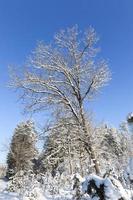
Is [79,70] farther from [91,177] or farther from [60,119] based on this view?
[91,177]

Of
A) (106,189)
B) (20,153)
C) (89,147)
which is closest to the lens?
(106,189)

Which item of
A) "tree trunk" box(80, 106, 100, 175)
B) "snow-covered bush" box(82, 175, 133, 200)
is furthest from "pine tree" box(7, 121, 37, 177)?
"snow-covered bush" box(82, 175, 133, 200)

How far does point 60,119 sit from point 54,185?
159 inches

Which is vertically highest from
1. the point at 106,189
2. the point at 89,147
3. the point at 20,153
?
the point at 20,153

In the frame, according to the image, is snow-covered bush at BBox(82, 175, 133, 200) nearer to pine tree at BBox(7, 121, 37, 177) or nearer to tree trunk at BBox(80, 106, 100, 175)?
tree trunk at BBox(80, 106, 100, 175)

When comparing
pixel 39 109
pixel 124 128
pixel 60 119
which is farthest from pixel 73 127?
pixel 124 128

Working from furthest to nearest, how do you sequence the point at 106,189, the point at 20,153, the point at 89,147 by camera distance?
1. the point at 20,153
2. the point at 89,147
3. the point at 106,189

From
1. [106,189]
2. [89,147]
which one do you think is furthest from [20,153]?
[106,189]

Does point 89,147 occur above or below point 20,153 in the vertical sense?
below

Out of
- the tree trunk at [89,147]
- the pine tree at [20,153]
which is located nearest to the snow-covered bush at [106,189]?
the tree trunk at [89,147]

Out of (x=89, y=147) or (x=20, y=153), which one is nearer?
(x=89, y=147)

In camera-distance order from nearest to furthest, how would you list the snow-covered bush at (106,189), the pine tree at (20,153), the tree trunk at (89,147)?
the snow-covered bush at (106,189) → the tree trunk at (89,147) → the pine tree at (20,153)

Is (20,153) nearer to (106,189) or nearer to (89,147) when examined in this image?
(89,147)

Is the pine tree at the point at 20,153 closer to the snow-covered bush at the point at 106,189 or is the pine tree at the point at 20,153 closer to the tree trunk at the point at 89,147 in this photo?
the tree trunk at the point at 89,147
